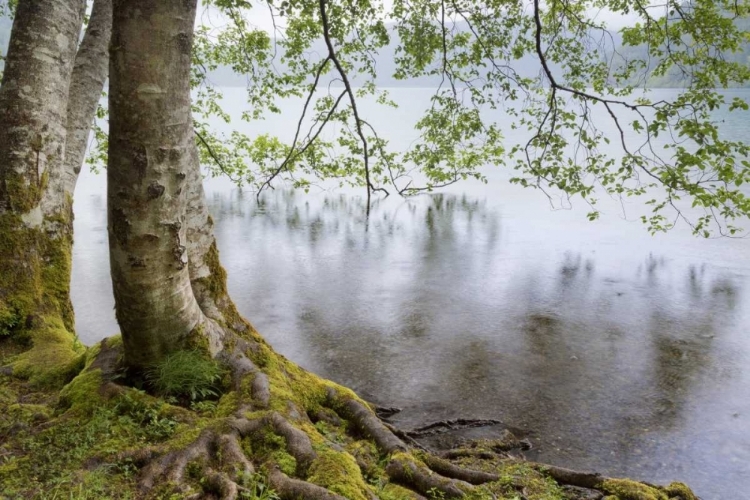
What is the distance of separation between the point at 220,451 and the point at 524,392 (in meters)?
7.07

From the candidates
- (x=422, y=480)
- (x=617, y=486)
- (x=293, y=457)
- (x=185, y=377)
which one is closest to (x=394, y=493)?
(x=422, y=480)

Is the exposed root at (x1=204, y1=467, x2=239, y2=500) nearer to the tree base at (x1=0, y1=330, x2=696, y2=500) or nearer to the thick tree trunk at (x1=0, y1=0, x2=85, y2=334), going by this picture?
the tree base at (x1=0, y1=330, x2=696, y2=500)

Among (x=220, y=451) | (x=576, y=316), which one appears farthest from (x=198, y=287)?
(x=576, y=316)

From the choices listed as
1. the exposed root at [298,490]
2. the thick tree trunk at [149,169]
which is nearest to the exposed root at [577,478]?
the exposed root at [298,490]

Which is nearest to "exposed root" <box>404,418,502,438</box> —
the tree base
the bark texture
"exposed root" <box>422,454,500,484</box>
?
the tree base

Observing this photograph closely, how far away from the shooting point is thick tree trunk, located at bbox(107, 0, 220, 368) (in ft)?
11.9

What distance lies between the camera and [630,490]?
194 inches

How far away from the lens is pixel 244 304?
14492mm

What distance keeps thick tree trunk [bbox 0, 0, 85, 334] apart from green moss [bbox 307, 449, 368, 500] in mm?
4005

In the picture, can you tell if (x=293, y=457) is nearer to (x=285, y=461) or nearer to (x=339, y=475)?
(x=285, y=461)

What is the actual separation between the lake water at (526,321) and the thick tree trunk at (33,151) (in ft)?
18.2

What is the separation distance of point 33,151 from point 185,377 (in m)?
3.26

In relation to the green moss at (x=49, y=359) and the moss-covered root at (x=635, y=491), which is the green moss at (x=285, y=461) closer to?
the green moss at (x=49, y=359)

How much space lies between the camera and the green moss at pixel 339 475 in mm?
3699
